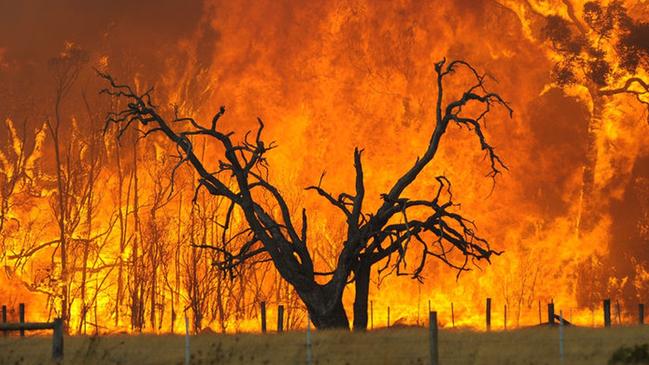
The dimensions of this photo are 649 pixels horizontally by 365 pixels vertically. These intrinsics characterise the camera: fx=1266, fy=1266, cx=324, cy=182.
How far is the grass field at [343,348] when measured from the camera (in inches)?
1169

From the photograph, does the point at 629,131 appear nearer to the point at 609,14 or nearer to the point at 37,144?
the point at 609,14

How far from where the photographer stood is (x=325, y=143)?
73375 mm

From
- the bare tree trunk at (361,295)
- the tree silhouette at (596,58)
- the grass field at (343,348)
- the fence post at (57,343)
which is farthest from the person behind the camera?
the tree silhouette at (596,58)

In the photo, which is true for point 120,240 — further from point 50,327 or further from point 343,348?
point 50,327

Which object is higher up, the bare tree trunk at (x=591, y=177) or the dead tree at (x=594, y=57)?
the dead tree at (x=594, y=57)

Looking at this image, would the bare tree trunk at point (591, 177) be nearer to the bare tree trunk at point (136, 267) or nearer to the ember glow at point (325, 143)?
the ember glow at point (325, 143)

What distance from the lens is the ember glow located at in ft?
222

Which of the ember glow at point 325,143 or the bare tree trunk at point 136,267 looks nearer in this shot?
the bare tree trunk at point 136,267

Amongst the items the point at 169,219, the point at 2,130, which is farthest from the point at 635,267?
the point at 2,130

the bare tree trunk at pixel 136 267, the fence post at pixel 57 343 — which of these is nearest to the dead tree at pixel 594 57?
the bare tree trunk at pixel 136 267

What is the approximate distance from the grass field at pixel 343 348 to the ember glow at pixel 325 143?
27.1 metres

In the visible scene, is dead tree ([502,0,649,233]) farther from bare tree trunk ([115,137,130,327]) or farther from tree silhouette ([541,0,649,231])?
bare tree trunk ([115,137,130,327])

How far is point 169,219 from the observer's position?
216 ft

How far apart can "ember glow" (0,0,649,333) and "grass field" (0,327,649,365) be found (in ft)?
88.9
